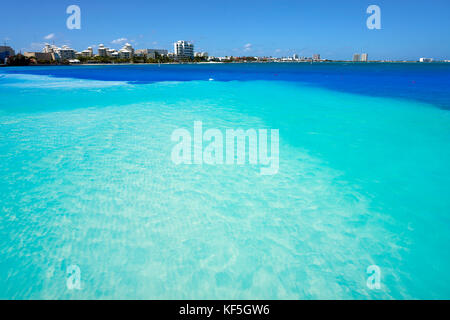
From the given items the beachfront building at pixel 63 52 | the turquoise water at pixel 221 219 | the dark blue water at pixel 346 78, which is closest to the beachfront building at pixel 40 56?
the beachfront building at pixel 63 52

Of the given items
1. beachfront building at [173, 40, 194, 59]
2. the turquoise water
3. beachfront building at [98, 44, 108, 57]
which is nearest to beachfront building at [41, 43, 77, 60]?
beachfront building at [98, 44, 108, 57]

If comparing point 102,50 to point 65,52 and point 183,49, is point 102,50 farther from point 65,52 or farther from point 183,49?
point 183,49

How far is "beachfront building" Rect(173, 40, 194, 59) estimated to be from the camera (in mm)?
169750

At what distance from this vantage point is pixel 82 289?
11.6 feet

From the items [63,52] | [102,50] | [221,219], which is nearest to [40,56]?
[63,52]

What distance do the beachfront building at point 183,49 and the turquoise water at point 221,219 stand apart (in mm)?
174506

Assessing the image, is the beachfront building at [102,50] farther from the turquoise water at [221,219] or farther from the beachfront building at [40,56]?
the turquoise water at [221,219]

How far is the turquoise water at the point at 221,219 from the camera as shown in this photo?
145 inches

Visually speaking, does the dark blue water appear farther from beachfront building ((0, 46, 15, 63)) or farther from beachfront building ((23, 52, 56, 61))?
beachfront building ((0, 46, 15, 63))

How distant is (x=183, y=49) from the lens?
17175 cm

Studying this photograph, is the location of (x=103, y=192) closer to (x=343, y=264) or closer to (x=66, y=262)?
(x=66, y=262)

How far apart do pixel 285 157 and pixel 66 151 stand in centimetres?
712

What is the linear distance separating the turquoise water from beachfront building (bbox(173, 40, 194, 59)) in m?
175

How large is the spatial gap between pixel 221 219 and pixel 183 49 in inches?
7314
